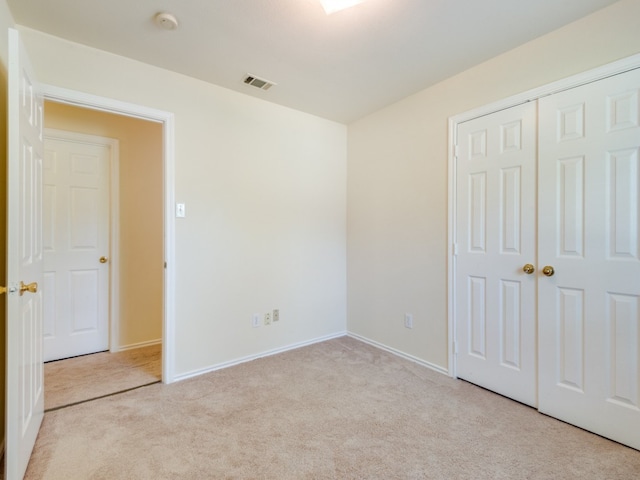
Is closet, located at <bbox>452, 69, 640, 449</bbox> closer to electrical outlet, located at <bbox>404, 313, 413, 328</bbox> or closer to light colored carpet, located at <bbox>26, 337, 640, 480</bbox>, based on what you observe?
light colored carpet, located at <bbox>26, 337, 640, 480</bbox>

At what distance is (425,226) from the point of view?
2.68m

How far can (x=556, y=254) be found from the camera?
1.91 meters

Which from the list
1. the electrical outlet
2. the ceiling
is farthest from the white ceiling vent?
the electrical outlet

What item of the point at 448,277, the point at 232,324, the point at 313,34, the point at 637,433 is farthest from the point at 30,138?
the point at 637,433

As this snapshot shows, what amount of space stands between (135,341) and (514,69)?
13.7ft

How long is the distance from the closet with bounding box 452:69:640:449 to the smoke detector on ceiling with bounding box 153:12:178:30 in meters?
2.16

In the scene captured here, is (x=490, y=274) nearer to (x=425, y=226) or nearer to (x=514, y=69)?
(x=425, y=226)

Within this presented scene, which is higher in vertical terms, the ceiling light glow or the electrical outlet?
the ceiling light glow

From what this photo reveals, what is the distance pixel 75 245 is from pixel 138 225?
57cm

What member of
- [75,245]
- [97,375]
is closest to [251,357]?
[97,375]

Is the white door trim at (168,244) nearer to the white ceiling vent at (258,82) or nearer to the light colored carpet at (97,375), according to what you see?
the light colored carpet at (97,375)

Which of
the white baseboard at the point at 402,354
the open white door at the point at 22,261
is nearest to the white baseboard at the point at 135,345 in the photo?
the open white door at the point at 22,261

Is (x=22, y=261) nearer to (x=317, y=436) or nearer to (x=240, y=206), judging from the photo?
(x=240, y=206)

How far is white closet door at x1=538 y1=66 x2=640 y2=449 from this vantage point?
165cm
